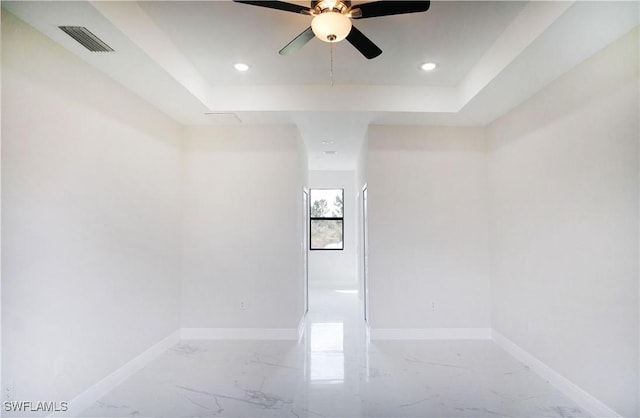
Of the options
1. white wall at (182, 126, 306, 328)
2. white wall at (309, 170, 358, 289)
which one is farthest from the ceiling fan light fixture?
white wall at (309, 170, 358, 289)

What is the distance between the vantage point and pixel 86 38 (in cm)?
232

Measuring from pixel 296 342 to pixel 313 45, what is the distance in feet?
10.8

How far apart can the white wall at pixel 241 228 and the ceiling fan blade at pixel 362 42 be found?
2092mm

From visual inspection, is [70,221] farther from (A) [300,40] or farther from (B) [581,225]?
(B) [581,225]

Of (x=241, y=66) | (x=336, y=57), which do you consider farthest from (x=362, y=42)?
(x=241, y=66)

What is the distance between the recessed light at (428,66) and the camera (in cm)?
330

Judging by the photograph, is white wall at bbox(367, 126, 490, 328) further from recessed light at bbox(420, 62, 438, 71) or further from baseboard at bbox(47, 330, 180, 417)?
baseboard at bbox(47, 330, 180, 417)

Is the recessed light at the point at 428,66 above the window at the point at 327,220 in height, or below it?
above

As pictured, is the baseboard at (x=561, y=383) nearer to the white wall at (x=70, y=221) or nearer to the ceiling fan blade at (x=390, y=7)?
the ceiling fan blade at (x=390, y=7)

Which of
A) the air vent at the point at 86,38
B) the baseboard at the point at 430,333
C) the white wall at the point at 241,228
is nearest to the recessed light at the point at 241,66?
the white wall at the point at 241,228

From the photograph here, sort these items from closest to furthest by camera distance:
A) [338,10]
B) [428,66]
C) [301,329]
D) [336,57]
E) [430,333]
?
[338,10]
[336,57]
[428,66]
[430,333]
[301,329]

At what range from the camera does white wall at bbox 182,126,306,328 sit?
429 cm

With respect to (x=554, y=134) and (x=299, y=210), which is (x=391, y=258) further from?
(x=554, y=134)

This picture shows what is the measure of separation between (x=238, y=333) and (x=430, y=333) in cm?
243
